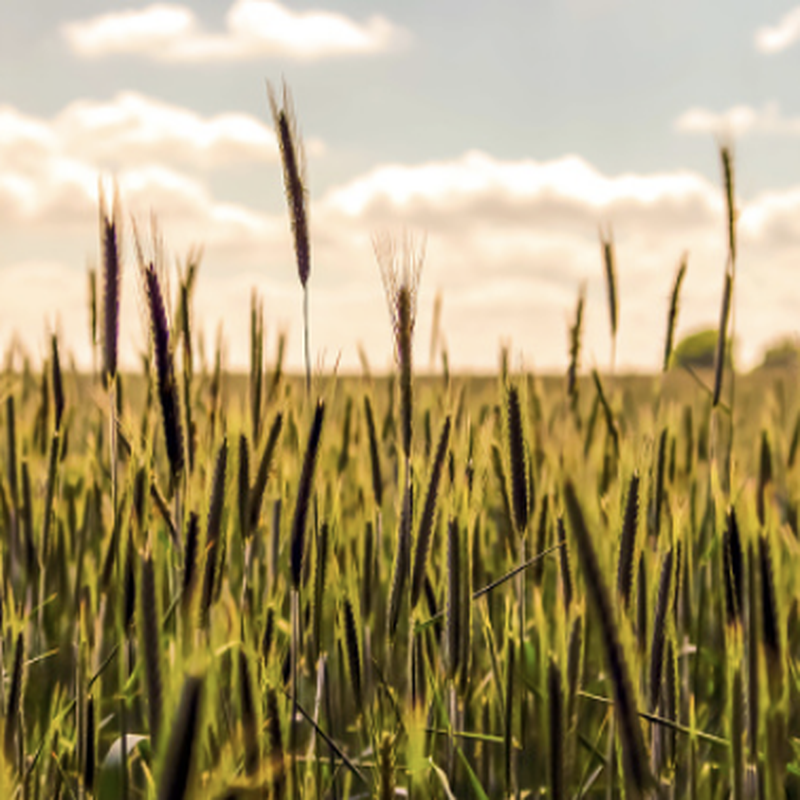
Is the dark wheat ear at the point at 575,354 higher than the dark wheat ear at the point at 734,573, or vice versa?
the dark wheat ear at the point at 575,354

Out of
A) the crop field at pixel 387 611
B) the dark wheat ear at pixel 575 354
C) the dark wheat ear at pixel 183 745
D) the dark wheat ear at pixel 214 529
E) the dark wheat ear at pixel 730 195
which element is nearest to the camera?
the dark wheat ear at pixel 183 745

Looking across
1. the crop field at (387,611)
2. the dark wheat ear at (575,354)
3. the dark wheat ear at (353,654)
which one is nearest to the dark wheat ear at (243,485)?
the crop field at (387,611)

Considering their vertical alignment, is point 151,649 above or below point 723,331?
below

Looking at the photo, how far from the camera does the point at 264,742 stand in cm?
96

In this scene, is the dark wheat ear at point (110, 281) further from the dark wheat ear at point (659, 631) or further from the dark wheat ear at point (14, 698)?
the dark wheat ear at point (659, 631)

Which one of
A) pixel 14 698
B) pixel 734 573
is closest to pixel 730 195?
pixel 734 573

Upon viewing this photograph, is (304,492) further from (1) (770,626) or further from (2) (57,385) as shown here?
(2) (57,385)

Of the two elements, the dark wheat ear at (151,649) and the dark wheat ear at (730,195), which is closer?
the dark wheat ear at (151,649)

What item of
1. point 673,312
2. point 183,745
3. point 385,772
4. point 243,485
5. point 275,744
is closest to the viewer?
point 183,745

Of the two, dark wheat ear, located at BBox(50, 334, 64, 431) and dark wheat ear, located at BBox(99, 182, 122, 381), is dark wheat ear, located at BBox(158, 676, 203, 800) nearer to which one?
dark wheat ear, located at BBox(99, 182, 122, 381)

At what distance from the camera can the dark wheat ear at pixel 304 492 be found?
905 millimetres

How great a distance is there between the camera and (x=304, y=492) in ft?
2.98

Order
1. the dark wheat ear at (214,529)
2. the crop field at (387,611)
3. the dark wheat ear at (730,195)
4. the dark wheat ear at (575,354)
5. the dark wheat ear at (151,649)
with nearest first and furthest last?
the dark wheat ear at (151,649) → the crop field at (387,611) → the dark wheat ear at (214,529) → the dark wheat ear at (730,195) → the dark wheat ear at (575,354)

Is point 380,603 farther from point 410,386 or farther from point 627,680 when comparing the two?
point 627,680
